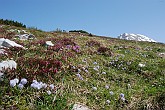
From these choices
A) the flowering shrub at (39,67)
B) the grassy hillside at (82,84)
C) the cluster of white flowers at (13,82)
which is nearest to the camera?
the cluster of white flowers at (13,82)

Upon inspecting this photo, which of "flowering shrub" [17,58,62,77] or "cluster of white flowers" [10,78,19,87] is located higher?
"flowering shrub" [17,58,62,77]

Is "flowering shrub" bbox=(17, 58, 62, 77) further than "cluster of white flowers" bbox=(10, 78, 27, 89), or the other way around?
"flowering shrub" bbox=(17, 58, 62, 77)

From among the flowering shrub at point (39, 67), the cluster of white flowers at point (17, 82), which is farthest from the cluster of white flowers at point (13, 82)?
the flowering shrub at point (39, 67)

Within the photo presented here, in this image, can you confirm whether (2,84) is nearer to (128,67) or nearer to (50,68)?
(50,68)

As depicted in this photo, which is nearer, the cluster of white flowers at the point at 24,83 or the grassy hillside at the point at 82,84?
the cluster of white flowers at the point at 24,83

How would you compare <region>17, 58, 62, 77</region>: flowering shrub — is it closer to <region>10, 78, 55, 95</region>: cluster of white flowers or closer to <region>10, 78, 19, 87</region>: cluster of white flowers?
<region>10, 78, 55, 95</region>: cluster of white flowers

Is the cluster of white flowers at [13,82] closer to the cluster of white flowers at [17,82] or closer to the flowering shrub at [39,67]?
the cluster of white flowers at [17,82]

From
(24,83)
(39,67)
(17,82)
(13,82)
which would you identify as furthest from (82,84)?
(13,82)

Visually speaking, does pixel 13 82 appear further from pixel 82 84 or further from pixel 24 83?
pixel 82 84

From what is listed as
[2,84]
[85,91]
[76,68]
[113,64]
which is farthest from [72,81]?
[113,64]

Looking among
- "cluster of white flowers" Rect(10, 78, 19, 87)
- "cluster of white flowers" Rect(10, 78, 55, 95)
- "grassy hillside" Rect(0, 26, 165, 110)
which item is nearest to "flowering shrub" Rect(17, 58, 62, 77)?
"grassy hillside" Rect(0, 26, 165, 110)

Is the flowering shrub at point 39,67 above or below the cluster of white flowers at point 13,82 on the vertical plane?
above

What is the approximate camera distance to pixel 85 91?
6129 mm

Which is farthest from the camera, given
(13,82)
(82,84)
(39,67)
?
(82,84)
